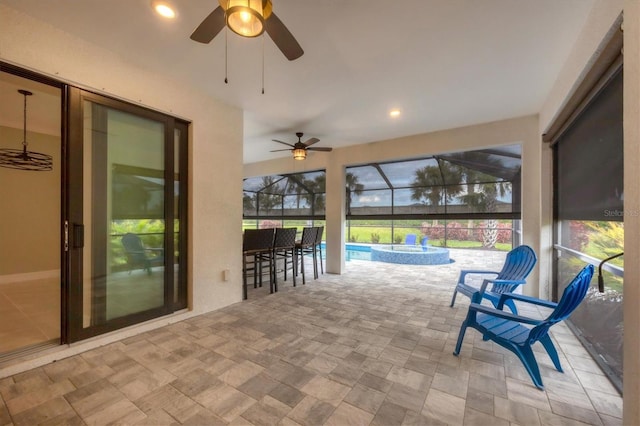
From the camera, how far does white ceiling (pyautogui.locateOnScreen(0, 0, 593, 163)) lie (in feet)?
6.35

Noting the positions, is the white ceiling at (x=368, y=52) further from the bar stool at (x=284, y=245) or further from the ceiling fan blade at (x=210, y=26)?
the bar stool at (x=284, y=245)

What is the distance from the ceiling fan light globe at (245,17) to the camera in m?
1.33

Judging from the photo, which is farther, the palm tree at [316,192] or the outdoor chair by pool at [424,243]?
the outdoor chair by pool at [424,243]

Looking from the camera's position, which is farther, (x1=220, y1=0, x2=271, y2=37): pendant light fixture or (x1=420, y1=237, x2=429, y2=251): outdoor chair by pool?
(x1=420, y1=237, x2=429, y2=251): outdoor chair by pool

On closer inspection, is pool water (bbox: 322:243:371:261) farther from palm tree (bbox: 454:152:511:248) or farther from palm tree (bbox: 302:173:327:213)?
palm tree (bbox: 454:152:511:248)

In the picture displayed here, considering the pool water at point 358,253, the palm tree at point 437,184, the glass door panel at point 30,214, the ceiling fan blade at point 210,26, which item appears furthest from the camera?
the pool water at point 358,253

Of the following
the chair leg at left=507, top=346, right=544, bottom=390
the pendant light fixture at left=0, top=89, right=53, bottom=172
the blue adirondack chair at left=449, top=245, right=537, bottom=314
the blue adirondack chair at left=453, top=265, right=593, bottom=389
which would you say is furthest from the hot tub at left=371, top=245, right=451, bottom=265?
the pendant light fixture at left=0, top=89, right=53, bottom=172

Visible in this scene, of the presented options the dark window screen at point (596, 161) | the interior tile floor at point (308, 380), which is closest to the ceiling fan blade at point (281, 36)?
the dark window screen at point (596, 161)

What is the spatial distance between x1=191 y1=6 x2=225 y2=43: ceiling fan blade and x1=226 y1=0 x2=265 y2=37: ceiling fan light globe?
17 centimetres

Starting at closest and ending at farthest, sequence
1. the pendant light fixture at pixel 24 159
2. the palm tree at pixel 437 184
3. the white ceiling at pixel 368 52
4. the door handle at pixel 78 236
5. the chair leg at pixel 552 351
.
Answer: the white ceiling at pixel 368 52
the chair leg at pixel 552 351
the door handle at pixel 78 236
the pendant light fixture at pixel 24 159
the palm tree at pixel 437 184

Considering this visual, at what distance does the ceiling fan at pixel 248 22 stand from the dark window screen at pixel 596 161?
2410 mm

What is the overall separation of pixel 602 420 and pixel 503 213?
3.75 metres

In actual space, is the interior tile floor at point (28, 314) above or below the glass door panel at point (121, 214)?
below

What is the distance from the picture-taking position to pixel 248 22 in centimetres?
149
